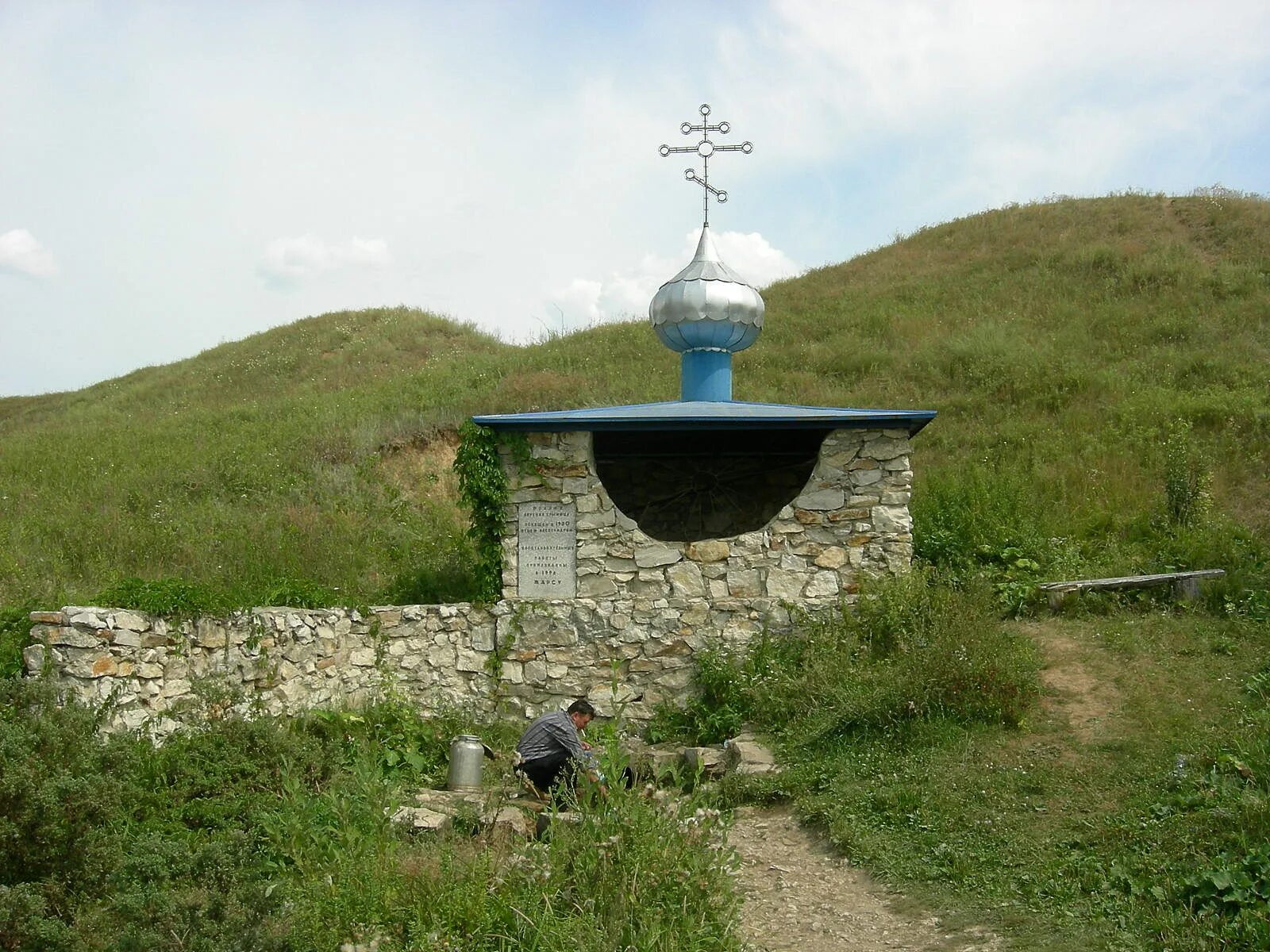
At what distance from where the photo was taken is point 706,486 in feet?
38.2

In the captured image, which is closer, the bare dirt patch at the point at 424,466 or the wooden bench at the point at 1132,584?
the wooden bench at the point at 1132,584

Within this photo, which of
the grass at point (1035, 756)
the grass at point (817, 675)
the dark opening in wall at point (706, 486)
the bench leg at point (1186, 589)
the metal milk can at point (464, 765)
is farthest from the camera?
the dark opening in wall at point (706, 486)

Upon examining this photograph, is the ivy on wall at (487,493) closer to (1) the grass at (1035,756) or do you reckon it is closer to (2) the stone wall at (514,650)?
(2) the stone wall at (514,650)

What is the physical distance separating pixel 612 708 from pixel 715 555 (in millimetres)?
1523

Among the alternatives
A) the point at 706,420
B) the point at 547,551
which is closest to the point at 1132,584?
the point at 706,420

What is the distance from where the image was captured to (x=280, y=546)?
10898 mm

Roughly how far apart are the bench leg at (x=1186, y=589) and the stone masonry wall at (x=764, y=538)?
247cm

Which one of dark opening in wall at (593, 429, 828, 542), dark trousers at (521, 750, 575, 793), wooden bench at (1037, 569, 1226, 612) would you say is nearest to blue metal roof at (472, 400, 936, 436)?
wooden bench at (1037, 569, 1226, 612)

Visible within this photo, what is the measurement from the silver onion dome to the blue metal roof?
1565mm

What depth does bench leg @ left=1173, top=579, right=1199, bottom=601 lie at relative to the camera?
30.2 ft

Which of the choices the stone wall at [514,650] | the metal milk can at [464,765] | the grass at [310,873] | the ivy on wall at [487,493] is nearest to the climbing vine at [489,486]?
the ivy on wall at [487,493]

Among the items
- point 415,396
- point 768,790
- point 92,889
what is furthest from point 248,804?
point 415,396

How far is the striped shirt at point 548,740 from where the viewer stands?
6918 millimetres

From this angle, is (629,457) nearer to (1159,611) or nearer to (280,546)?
(280,546)
